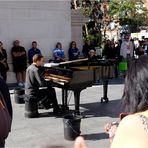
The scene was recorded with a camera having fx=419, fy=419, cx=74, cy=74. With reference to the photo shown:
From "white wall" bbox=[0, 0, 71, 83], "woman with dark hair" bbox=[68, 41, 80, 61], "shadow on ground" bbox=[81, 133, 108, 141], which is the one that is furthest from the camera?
"woman with dark hair" bbox=[68, 41, 80, 61]

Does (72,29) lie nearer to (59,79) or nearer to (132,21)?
(59,79)

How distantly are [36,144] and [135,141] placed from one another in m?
5.62

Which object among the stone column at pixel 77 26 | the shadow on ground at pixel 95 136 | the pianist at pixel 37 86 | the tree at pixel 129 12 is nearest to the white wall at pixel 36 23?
the stone column at pixel 77 26

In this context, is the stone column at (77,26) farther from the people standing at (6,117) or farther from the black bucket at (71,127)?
the people standing at (6,117)

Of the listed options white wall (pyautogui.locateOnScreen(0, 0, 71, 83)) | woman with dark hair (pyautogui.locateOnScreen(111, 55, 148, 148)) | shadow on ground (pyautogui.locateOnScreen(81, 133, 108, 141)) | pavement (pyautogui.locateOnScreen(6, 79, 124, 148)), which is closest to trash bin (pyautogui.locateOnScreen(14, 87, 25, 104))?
pavement (pyautogui.locateOnScreen(6, 79, 124, 148))

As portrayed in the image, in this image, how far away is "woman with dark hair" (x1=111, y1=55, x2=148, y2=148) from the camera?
6.14 ft

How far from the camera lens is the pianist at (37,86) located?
30.7ft

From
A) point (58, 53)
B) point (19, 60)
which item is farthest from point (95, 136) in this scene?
point (58, 53)

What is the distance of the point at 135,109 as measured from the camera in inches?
84.4

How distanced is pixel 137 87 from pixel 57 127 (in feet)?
21.5

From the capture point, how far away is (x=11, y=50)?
15766 millimetres

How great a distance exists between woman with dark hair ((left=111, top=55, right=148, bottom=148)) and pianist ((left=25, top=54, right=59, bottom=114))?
7.19m

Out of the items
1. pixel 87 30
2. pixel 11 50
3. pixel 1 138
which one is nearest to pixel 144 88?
pixel 1 138

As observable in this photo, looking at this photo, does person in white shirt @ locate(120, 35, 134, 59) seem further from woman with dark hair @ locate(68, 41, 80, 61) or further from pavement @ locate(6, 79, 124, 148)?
pavement @ locate(6, 79, 124, 148)
